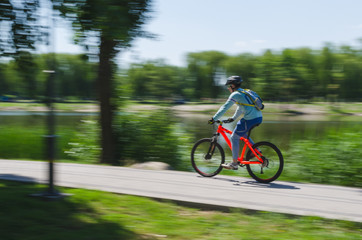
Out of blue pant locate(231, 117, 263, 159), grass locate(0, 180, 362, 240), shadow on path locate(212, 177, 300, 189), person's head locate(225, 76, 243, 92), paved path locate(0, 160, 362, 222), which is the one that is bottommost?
shadow on path locate(212, 177, 300, 189)

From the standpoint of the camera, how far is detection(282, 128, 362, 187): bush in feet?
25.8

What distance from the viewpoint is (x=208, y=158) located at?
24.9 ft

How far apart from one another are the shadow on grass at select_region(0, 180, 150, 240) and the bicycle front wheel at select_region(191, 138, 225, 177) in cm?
265

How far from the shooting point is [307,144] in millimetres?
9516

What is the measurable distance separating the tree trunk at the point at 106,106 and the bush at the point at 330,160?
13.8 ft

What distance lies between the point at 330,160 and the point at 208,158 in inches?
103

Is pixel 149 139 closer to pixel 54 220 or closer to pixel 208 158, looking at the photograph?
pixel 208 158

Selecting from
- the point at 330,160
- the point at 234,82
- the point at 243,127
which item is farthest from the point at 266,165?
the point at 330,160

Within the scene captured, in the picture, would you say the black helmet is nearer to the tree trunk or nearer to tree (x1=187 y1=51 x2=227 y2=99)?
the tree trunk

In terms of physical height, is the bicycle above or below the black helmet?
below

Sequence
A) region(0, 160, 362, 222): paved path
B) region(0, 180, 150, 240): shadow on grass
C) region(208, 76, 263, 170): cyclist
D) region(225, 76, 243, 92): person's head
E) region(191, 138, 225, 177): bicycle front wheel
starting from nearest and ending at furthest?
1. region(0, 180, 150, 240): shadow on grass
2. region(0, 160, 362, 222): paved path
3. region(208, 76, 263, 170): cyclist
4. region(225, 76, 243, 92): person's head
5. region(191, 138, 225, 177): bicycle front wheel

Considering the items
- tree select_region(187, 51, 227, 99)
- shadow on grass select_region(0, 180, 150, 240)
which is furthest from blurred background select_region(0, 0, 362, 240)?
tree select_region(187, 51, 227, 99)

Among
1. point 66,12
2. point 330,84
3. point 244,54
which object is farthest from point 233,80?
point 244,54

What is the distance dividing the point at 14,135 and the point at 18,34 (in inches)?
320
